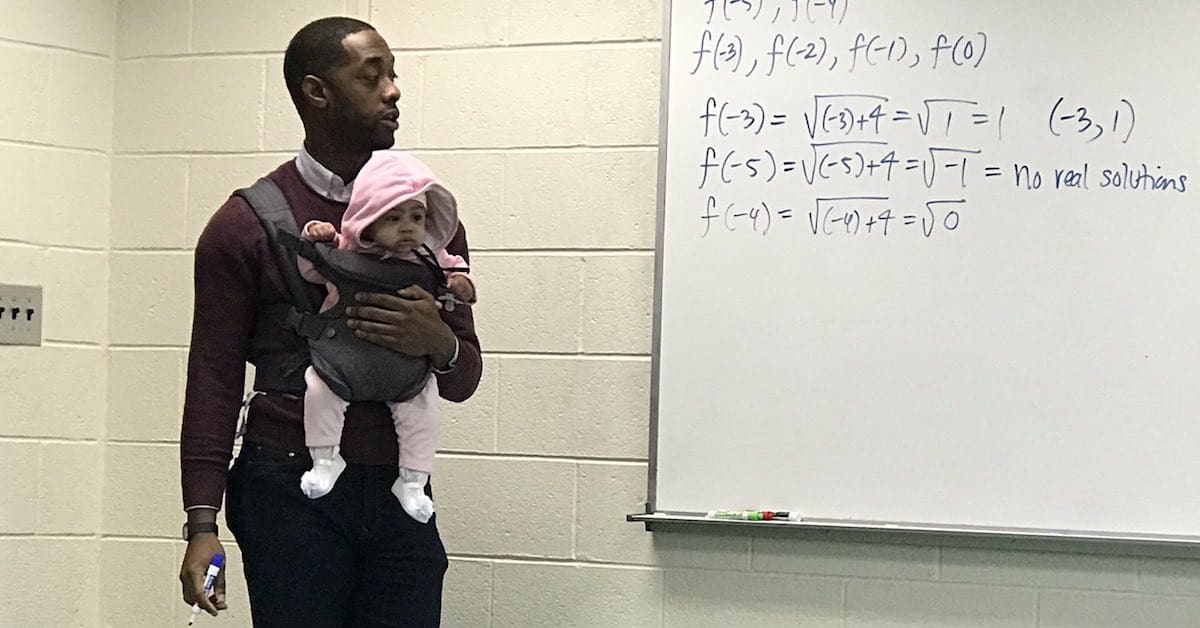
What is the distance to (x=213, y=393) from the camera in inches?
76.1

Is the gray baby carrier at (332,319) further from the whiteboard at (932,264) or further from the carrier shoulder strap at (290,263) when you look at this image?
the whiteboard at (932,264)

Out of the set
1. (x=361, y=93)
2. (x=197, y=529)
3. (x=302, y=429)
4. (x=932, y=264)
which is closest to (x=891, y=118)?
(x=932, y=264)

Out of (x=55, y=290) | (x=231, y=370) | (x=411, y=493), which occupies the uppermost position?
(x=55, y=290)

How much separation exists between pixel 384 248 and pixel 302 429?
0.30 m

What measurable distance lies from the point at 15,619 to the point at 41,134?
3.29 feet

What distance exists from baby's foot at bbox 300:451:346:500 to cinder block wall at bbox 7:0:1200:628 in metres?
0.73

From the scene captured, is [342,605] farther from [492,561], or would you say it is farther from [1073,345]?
[1073,345]

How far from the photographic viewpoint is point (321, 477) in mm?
1910

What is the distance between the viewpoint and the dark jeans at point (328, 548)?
1916mm

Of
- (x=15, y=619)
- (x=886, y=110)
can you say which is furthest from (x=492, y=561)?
(x=886, y=110)

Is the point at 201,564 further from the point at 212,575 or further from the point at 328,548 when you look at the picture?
the point at 328,548

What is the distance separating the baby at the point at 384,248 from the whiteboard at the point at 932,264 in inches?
26.5

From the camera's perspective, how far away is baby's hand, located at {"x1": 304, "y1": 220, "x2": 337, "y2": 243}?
1909mm

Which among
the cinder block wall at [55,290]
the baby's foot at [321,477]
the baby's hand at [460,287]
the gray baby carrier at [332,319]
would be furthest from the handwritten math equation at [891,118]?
the cinder block wall at [55,290]
